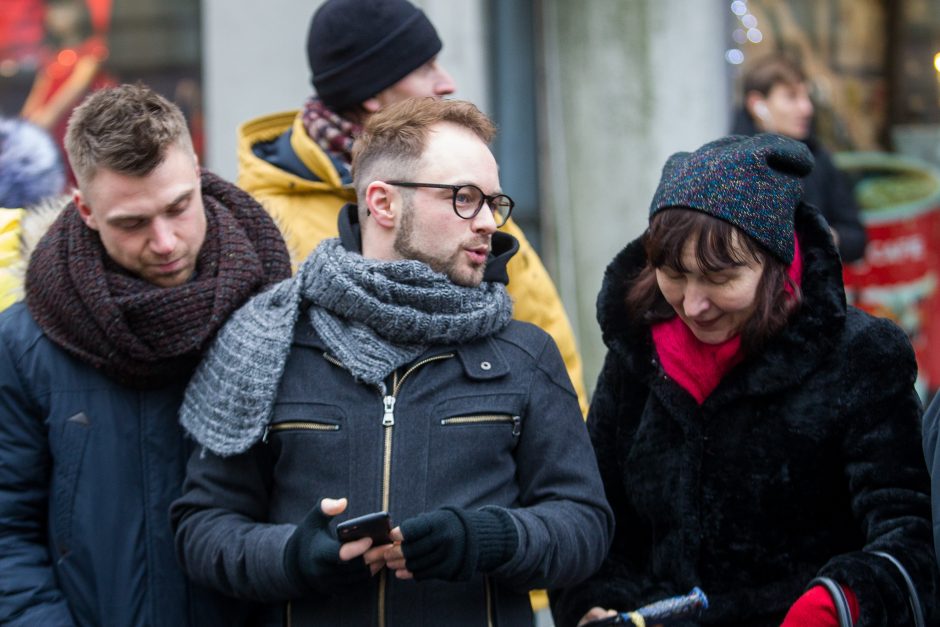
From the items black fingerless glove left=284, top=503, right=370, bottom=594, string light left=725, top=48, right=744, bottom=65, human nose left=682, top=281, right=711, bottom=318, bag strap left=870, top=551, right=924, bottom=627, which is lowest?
bag strap left=870, top=551, right=924, bottom=627

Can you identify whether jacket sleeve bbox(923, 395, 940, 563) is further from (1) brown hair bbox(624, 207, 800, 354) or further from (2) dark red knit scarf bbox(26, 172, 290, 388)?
(2) dark red knit scarf bbox(26, 172, 290, 388)

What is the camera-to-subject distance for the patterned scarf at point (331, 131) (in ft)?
13.4

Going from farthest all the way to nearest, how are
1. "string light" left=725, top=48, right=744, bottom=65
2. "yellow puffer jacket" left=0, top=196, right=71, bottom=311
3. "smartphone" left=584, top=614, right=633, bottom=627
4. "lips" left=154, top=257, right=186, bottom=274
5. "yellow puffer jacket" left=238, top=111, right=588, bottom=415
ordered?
"string light" left=725, top=48, right=744, bottom=65
"yellow puffer jacket" left=238, top=111, right=588, bottom=415
"yellow puffer jacket" left=0, top=196, right=71, bottom=311
"lips" left=154, top=257, right=186, bottom=274
"smartphone" left=584, top=614, right=633, bottom=627

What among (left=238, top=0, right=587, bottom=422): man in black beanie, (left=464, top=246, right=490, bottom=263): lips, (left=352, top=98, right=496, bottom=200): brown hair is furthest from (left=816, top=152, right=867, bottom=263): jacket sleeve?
(left=464, top=246, right=490, bottom=263): lips

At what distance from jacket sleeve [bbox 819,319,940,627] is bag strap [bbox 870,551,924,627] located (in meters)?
0.01

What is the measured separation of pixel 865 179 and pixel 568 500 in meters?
5.29

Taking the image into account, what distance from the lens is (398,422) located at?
293 centimetres

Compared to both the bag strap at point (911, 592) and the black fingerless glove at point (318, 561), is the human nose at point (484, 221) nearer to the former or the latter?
the black fingerless glove at point (318, 561)

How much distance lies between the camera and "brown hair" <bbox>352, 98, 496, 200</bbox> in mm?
3124

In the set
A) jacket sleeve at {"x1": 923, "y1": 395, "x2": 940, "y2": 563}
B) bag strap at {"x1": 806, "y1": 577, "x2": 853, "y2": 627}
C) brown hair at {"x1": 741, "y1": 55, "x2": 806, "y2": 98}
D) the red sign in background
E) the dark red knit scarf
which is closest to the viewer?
jacket sleeve at {"x1": 923, "y1": 395, "x2": 940, "y2": 563}

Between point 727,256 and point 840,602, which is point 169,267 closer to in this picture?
→ point 727,256

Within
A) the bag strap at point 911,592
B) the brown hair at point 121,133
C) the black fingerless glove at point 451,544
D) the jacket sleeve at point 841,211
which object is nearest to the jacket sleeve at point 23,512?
the brown hair at point 121,133

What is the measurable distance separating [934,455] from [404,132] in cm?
131

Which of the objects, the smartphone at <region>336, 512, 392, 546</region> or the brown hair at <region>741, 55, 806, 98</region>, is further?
the brown hair at <region>741, 55, 806, 98</region>
